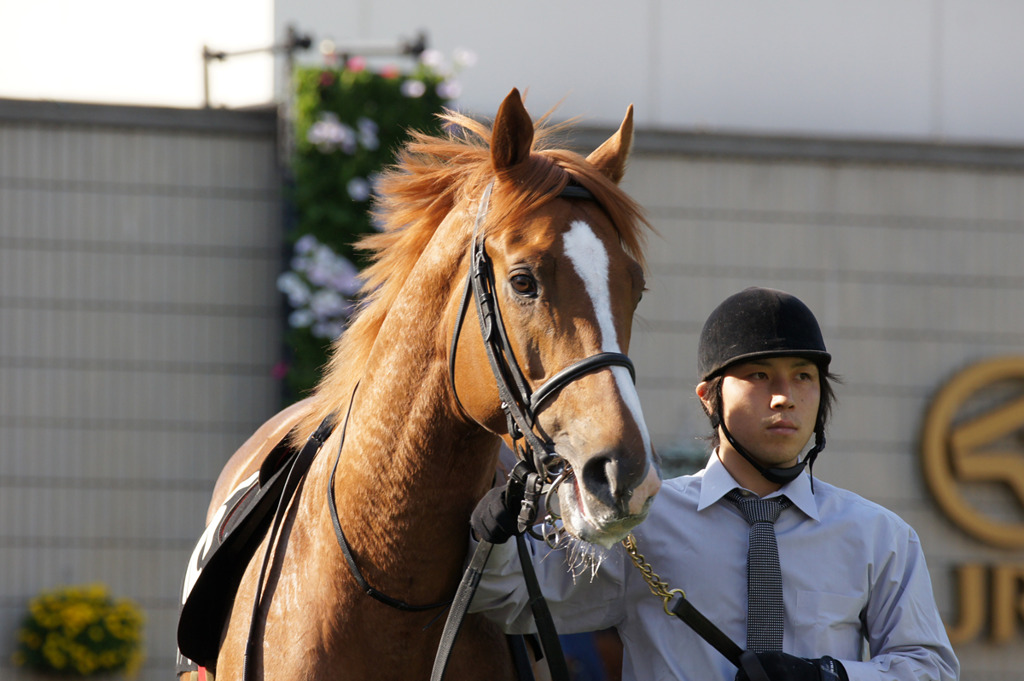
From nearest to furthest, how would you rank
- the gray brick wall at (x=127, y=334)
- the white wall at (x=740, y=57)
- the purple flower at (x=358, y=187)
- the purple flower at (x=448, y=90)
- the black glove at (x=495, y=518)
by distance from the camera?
the black glove at (x=495, y=518) → the purple flower at (x=358, y=187) → the gray brick wall at (x=127, y=334) → the purple flower at (x=448, y=90) → the white wall at (x=740, y=57)

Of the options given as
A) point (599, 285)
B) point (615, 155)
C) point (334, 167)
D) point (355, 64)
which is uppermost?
point (355, 64)

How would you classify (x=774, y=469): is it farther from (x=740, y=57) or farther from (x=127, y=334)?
(x=740, y=57)

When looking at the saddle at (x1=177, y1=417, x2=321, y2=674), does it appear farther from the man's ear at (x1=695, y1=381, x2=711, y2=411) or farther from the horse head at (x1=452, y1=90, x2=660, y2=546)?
the man's ear at (x1=695, y1=381, x2=711, y2=411)

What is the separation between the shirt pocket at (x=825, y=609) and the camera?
7.36 feet

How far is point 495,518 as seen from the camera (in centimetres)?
205

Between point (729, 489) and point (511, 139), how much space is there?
0.90m

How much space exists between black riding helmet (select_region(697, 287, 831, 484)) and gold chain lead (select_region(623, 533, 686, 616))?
1.11 feet

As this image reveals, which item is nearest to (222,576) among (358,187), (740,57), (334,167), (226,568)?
(226,568)

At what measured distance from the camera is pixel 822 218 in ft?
25.6

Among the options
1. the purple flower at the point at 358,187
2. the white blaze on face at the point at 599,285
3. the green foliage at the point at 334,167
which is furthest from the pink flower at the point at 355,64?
the white blaze on face at the point at 599,285

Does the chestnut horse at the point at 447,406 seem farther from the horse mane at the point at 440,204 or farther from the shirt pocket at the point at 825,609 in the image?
the shirt pocket at the point at 825,609

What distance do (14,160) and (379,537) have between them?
Answer: 6023mm

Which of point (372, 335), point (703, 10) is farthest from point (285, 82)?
point (372, 335)

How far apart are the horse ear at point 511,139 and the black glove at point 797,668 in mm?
1092
